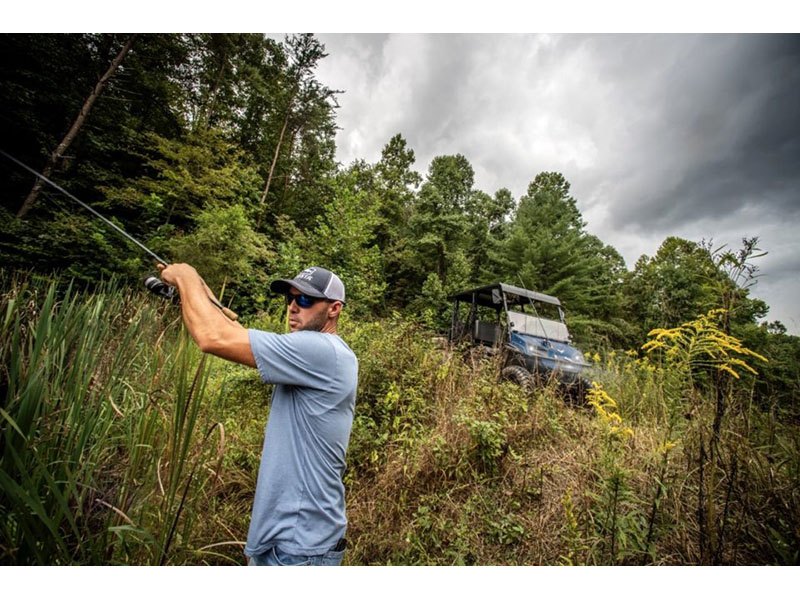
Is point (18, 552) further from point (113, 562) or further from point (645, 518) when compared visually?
point (645, 518)

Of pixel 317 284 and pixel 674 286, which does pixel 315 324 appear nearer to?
pixel 317 284

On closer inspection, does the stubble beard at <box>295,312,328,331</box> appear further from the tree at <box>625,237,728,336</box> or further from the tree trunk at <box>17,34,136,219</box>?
the tree trunk at <box>17,34,136,219</box>

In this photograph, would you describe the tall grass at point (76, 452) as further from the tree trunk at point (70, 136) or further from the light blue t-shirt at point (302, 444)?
the tree trunk at point (70, 136)

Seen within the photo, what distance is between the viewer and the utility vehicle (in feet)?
Result: 15.8

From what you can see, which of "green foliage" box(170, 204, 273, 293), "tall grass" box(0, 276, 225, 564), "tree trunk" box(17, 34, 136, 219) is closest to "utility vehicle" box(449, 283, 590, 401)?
"tall grass" box(0, 276, 225, 564)

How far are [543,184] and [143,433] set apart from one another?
25.9 m

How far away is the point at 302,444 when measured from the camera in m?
1.28

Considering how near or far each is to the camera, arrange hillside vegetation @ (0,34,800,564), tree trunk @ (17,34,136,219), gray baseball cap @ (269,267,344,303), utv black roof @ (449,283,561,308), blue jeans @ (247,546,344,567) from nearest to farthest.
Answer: blue jeans @ (247,546,344,567), hillside vegetation @ (0,34,800,564), gray baseball cap @ (269,267,344,303), utv black roof @ (449,283,561,308), tree trunk @ (17,34,136,219)

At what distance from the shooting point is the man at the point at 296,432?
3.87 feet

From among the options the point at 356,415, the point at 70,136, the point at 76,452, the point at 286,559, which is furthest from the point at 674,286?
the point at 70,136

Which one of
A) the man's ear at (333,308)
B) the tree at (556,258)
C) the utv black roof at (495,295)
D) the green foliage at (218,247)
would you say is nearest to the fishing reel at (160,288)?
the man's ear at (333,308)

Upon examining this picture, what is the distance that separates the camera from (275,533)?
1.15 metres

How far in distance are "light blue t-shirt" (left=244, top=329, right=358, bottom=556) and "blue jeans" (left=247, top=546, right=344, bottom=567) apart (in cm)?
3

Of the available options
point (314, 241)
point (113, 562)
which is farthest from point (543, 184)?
point (113, 562)
